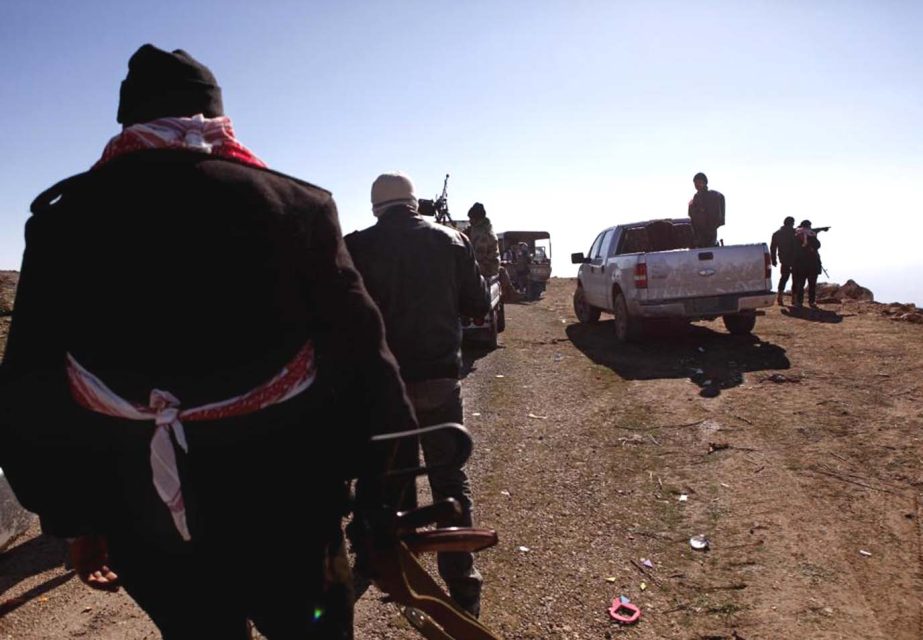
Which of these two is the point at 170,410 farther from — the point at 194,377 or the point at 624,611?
the point at 624,611

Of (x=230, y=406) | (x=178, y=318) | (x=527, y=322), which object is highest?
(x=178, y=318)

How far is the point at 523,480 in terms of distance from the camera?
18.1 ft

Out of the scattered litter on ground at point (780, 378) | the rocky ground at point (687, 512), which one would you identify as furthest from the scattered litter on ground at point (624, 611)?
the scattered litter on ground at point (780, 378)

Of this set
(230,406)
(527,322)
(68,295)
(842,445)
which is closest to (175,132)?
(68,295)

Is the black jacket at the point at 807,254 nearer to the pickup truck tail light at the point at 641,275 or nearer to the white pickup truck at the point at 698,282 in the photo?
the white pickup truck at the point at 698,282

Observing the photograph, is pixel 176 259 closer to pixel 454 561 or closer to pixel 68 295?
pixel 68 295

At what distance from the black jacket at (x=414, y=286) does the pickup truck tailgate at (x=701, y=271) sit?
23.3 ft

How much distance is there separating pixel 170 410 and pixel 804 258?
50.8 ft

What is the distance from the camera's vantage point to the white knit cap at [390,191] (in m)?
3.43

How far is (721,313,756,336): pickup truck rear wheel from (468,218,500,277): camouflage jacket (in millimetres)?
4101

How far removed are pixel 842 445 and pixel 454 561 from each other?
4270 millimetres

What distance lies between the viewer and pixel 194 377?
1505 millimetres

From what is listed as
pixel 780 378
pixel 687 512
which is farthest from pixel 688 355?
pixel 687 512

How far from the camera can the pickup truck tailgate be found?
9.79 metres
